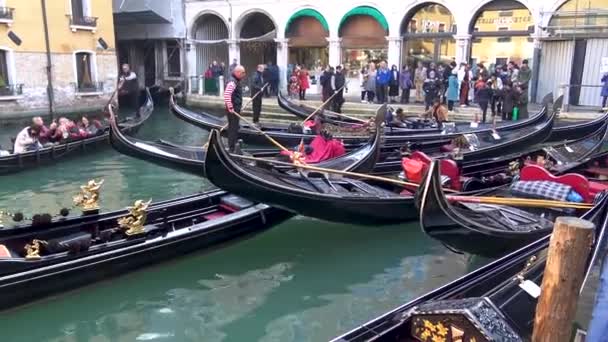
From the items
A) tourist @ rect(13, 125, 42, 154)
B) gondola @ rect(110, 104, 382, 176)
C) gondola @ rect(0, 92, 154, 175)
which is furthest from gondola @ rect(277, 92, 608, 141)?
tourist @ rect(13, 125, 42, 154)

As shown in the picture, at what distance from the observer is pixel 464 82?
7.17 m

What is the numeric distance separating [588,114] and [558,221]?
597cm

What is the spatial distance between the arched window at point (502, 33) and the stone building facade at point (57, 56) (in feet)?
19.6

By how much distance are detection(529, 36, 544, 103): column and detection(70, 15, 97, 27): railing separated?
6767mm

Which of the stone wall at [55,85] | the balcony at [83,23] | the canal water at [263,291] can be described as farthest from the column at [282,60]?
the canal water at [263,291]

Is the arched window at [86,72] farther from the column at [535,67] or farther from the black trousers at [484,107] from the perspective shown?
the column at [535,67]

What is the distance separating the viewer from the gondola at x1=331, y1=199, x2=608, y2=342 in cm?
144

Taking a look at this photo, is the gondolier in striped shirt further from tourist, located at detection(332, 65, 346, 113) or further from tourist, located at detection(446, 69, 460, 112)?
tourist, located at detection(446, 69, 460, 112)

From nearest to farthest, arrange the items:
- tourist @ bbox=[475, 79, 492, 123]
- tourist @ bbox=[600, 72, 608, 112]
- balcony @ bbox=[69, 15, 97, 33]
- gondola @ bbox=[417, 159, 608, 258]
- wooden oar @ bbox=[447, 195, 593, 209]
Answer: gondola @ bbox=[417, 159, 608, 258] → wooden oar @ bbox=[447, 195, 593, 209] → tourist @ bbox=[600, 72, 608, 112] → tourist @ bbox=[475, 79, 492, 123] → balcony @ bbox=[69, 15, 97, 33]

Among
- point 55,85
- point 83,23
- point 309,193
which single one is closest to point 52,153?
point 309,193

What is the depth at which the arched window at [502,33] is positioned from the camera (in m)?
7.77

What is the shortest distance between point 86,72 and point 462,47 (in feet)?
19.8

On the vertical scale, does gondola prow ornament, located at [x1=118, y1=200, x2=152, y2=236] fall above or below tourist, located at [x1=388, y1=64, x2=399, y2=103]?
below

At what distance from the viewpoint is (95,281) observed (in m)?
2.49
